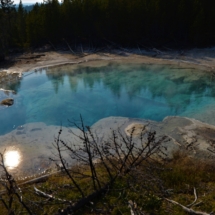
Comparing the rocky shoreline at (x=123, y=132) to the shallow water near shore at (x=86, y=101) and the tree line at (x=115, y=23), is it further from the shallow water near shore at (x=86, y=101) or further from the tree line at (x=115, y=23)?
the tree line at (x=115, y=23)

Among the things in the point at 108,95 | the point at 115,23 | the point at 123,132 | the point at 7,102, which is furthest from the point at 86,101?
the point at 115,23

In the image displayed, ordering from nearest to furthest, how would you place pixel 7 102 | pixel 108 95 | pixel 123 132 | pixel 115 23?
pixel 123 132, pixel 7 102, pixel 108 95, pixel 115 23

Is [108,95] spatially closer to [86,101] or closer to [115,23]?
[86,101]

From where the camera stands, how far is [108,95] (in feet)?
68.0

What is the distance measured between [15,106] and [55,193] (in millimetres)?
12580

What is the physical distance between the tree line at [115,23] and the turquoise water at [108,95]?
851 centimetres

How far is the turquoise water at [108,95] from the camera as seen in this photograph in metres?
17.0

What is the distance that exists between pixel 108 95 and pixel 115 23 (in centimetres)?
1776

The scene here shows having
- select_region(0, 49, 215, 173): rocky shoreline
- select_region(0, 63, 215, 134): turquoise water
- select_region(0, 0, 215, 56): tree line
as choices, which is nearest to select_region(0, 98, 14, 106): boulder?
select_region(0, 63, 215, 134): turquoise water

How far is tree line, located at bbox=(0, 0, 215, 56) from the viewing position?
1252 inches

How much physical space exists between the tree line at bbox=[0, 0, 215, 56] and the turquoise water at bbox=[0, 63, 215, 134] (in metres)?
8.51

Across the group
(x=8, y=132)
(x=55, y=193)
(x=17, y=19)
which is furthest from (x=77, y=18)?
(x=55, y=193)

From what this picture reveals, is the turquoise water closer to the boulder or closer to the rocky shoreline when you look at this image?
the boulder

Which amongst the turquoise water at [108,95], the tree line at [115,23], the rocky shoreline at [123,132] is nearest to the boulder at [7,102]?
the turquoise water at [108,95]
